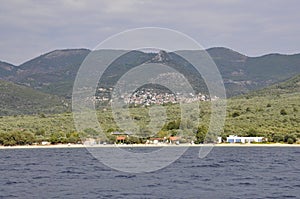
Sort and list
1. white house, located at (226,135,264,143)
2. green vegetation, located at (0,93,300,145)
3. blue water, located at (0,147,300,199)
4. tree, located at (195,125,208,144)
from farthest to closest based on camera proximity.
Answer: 1. green vegetation, located at (0,93,300,145)
2. tree, located at (195,125,208,144)
3. white house, located at (226,135,264,143)
4. blue water, located at (0,147,300,199)

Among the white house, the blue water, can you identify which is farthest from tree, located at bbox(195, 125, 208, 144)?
the blue water

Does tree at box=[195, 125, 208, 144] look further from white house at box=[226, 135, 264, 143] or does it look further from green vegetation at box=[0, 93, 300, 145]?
white house at box=[226, 135, 264, 143]

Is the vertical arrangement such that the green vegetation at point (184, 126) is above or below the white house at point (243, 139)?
above

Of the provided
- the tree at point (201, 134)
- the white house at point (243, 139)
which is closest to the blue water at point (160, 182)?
the white house at point (243, 139)

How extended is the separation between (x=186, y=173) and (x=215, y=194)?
1805 centimetres

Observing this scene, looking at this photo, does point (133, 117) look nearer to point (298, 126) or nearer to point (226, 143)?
point (226, 143)

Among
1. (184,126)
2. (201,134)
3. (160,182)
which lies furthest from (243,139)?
(160,182)

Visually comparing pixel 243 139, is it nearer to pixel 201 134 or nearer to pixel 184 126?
pixel 201 134

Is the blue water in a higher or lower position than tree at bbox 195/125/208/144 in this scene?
lower

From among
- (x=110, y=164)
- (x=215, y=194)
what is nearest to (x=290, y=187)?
(x=215, y=194)

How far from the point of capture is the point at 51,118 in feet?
573

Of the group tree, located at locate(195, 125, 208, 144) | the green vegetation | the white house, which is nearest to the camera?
the white house

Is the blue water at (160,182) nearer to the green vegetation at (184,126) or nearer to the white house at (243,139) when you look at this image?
the white house at (243,139)

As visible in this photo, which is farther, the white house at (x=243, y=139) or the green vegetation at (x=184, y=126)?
the green vegetation at (x=184, y=126)
